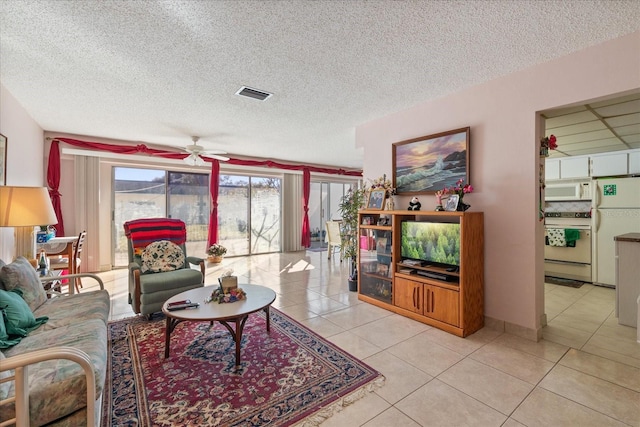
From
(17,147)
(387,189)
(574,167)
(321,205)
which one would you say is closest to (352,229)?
(387,189)

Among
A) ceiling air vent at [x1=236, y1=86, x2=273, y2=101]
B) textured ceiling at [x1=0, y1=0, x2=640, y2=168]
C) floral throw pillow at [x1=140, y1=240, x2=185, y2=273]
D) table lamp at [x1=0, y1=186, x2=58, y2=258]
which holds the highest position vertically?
ceiling air vent at [x1=236, y1=86, x2=273, y2=101]

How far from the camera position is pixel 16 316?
1.84 m

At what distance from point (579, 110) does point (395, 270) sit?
246 cm

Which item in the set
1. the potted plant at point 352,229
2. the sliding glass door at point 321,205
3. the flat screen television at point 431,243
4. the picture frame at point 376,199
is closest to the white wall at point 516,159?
the flat screen television at point 431,243

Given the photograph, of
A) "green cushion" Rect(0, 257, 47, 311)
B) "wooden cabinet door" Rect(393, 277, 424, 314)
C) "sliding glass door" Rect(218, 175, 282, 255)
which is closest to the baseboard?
"wooden cabinet door" Rect(393, 277, 424, 314)

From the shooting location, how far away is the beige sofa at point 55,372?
117 cm

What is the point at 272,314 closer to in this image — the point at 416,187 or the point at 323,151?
the point at 416,187

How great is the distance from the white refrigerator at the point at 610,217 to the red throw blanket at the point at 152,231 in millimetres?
6173

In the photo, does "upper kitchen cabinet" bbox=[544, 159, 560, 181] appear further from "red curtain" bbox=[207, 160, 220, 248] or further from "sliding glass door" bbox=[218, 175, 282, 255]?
"red curtain" bbox=[207, 160, 220, 248]

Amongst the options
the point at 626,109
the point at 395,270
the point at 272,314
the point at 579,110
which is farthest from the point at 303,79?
the point at 626,109

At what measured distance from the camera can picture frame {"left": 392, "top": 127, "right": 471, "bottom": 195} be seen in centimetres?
302

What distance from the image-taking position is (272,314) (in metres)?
3.24

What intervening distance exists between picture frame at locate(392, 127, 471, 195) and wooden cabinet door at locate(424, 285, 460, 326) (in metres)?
1.13

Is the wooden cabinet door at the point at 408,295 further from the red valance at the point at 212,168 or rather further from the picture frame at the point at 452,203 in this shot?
the red valance at the point at 212,168
